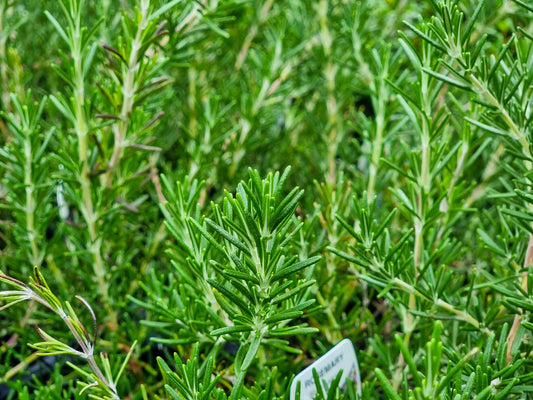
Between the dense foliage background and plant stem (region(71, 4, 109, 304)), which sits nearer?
the dense foliage background

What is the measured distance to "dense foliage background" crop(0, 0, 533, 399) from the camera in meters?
0.49

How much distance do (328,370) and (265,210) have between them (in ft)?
0.72

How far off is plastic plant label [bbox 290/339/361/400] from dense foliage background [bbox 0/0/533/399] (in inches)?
1.0

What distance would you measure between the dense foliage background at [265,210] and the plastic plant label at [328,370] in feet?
0.08

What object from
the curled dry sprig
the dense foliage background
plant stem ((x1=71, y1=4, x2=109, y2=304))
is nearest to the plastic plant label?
the dense foliage background

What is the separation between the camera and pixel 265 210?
0.45 m

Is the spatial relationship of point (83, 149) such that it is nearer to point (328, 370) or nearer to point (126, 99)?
point (126, 99)

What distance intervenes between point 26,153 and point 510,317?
64cm

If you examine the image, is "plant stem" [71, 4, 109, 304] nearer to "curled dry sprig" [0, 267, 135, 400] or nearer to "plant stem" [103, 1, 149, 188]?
"plant stem" [103, 1, 149, 188]

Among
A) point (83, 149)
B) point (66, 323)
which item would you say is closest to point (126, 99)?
point (83, 149)

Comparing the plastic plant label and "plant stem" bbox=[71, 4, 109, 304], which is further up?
"plant stem" bbox=[71, 4, 109, 304]

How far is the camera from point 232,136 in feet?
3.17

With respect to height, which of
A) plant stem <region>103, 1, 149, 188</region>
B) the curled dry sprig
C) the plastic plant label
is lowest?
the plastic plant label

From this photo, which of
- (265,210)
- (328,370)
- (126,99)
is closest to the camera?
(265,210)
